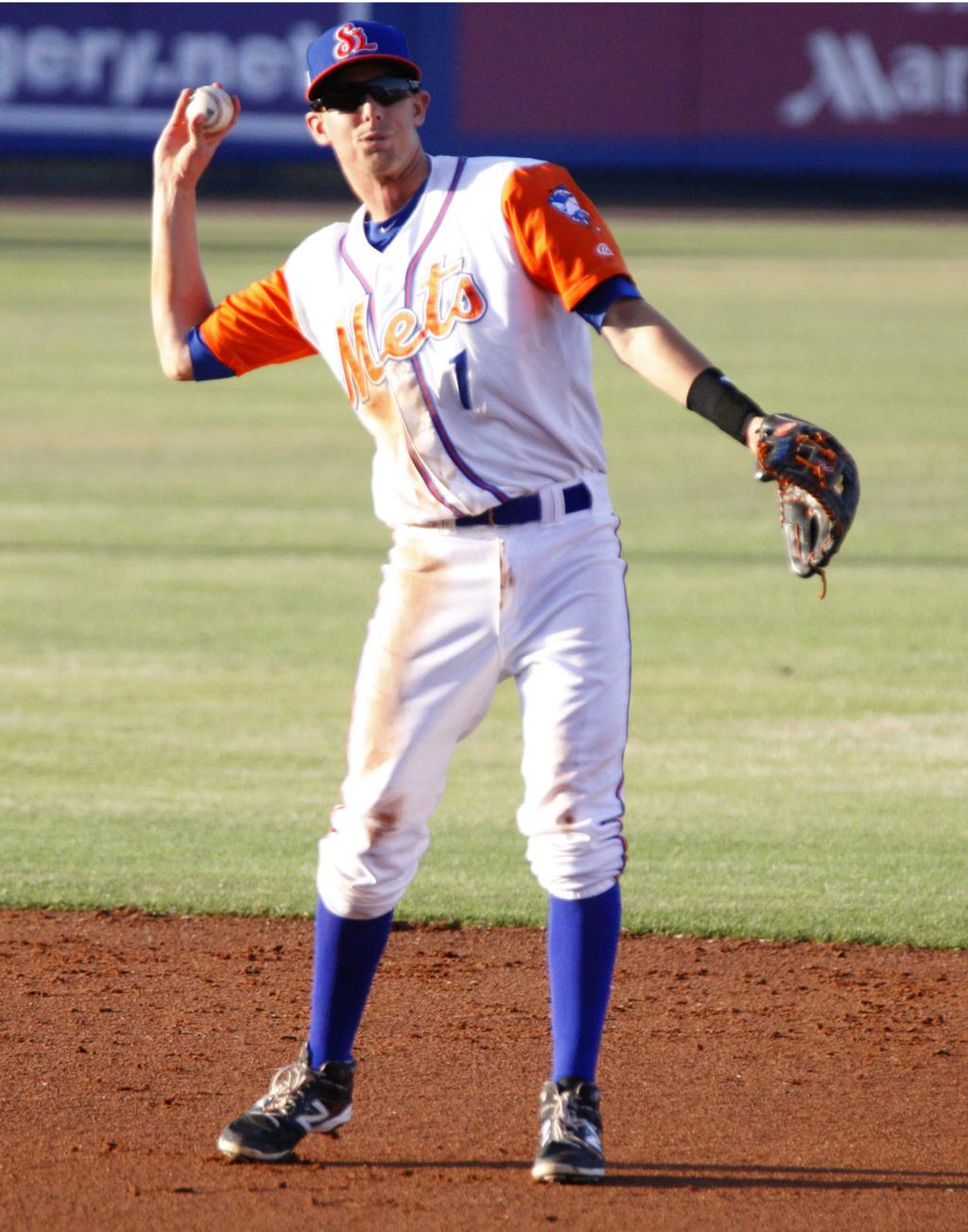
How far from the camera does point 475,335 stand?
3.60 meters

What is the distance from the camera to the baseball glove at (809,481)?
132 inches

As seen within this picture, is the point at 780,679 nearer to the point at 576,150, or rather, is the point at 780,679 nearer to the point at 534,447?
the point at 534,447

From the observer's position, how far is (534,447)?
12.0 feet

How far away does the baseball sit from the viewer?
413 cm

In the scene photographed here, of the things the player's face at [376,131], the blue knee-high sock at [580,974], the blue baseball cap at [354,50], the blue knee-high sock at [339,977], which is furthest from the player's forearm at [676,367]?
the blue knee-high sock at [339,977]

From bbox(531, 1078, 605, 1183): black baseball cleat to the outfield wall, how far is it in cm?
3035

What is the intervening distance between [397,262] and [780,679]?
535 centimetres

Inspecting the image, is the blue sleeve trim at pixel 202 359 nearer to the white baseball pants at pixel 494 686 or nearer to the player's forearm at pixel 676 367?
the white baseball pants at pixel 494 686

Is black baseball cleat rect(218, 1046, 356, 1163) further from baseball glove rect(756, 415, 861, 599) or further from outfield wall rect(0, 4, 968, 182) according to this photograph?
outfield wall rect(0, 4, 968, 182)

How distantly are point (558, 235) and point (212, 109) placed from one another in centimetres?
102

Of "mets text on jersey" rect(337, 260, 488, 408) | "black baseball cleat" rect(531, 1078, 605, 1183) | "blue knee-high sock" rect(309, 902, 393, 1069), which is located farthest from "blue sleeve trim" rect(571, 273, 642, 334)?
"black baseball cleat" rect(531, 1078, 605, 1183)

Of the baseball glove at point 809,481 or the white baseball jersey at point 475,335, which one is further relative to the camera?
the white baseball jersey at point 475,335

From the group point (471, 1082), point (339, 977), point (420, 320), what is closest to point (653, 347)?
point (420, 320)

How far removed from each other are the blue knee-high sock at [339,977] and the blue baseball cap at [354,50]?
1600 mm
